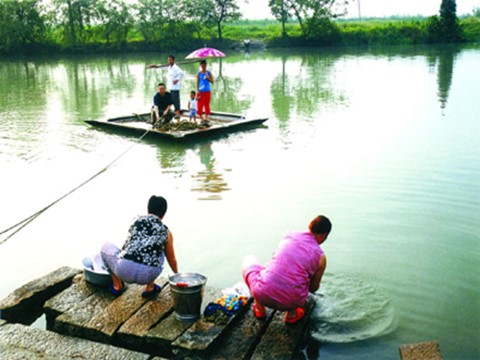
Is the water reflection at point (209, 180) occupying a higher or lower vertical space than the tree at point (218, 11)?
lower

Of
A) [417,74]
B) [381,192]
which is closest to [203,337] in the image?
[381,192]

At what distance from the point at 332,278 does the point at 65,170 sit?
5844 millimetres

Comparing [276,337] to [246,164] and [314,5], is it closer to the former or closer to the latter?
[246,164]

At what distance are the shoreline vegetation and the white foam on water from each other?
41.4 metres

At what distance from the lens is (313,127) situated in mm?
12500

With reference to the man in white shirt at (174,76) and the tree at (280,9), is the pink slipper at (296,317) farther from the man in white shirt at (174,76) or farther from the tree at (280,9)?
the tree at (280,9)

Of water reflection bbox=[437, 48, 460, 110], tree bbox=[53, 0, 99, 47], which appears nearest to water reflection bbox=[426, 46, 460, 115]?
water reflection bbox=[437, 48, 460, 110]

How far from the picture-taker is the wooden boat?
35.0 feet

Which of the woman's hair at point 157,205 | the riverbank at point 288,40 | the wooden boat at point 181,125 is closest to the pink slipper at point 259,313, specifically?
the woman's hair at point 157,205

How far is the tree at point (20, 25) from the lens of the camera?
4150 centimetres

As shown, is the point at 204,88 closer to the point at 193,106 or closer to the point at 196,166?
the point at 193,106

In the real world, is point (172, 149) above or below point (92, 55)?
below

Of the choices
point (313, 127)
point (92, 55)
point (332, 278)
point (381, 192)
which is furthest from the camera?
point (92, 55)

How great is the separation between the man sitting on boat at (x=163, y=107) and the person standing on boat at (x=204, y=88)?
719 millimetres
